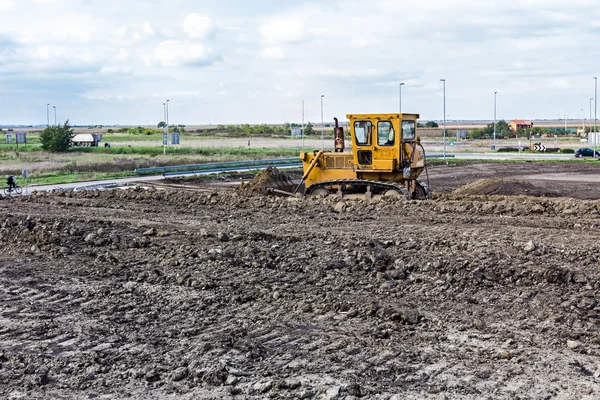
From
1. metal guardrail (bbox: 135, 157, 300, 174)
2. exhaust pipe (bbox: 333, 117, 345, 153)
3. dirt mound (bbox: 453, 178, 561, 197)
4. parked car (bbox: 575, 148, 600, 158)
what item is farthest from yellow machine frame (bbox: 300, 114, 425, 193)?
parked car (bbox: 575, 148, 600, 158)

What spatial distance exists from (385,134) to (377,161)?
82cm

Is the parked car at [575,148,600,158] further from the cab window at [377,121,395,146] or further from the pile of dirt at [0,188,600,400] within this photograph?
the pile of dirt at [0,188,600,400]

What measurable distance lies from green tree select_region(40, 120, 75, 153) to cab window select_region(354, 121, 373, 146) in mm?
60525

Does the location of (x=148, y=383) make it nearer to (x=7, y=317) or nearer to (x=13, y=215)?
(x=7, y=317)

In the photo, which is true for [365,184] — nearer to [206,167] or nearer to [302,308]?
[302,308]

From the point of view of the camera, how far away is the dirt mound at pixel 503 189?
96.4 ft

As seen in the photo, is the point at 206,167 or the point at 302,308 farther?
the point at 206,167

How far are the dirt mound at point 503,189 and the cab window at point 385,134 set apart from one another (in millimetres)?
8162

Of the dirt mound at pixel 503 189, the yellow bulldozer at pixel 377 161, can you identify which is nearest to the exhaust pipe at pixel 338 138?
the yellow bulldozer at pixel 377 161

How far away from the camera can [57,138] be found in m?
76.6

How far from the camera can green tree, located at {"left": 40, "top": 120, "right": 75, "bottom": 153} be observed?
76.7 m

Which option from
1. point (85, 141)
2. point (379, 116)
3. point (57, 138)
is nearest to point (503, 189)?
point (379, 116)

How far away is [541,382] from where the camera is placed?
7.98 metres

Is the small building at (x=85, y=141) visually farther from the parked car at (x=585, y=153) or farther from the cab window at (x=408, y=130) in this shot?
the cab window at (x=408, y=130)
